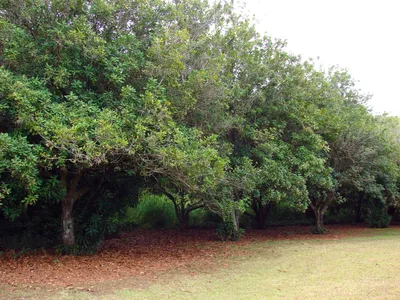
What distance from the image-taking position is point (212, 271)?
807 cm

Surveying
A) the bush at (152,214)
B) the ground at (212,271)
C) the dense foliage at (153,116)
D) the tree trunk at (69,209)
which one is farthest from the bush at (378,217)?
the tree trunk at (69,209)

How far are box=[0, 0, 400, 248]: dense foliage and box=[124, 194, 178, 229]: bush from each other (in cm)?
523

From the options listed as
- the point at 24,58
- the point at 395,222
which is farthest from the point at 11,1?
the point at 395,222

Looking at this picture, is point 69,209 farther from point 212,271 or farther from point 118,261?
point 212,271

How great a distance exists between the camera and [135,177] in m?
10.5

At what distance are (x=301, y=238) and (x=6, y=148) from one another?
11437 millimetres

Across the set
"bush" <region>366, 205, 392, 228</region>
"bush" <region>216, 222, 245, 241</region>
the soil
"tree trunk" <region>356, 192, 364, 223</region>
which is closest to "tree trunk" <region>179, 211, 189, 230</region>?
the soil

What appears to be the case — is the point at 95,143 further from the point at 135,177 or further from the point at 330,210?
the point at 330,210

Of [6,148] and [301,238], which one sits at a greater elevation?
[6,148]

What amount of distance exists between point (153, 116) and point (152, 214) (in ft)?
35.2

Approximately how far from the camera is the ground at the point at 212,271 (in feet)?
20.2

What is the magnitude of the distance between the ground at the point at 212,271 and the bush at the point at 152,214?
14.6ft

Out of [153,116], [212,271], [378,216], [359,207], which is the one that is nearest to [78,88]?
[153,116]

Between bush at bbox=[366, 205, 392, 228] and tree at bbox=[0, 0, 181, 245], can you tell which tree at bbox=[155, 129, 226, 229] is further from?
bush at bbox=[366, 205, 392, 228]
